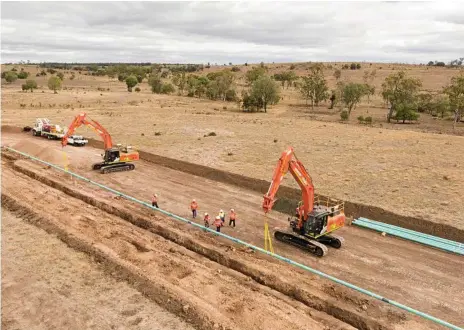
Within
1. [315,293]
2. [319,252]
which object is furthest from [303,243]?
[315,293]

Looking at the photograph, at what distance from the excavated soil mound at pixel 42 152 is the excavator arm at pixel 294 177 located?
2249 cm

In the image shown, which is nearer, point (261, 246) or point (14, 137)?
point (261, 246)

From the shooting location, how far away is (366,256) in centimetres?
1789

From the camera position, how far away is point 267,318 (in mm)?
13312

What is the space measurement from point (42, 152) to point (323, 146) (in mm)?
27040

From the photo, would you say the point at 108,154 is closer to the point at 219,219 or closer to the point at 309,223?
the point at 219,219

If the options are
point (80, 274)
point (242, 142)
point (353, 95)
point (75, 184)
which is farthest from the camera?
point (353, 95)

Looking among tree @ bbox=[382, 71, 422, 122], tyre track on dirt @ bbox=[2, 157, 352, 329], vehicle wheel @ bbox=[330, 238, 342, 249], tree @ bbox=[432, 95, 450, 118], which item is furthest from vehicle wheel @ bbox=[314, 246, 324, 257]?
tree @ bbox=[432, 95, 450, 118]

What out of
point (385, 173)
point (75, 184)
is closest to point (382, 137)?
point (385, 173)

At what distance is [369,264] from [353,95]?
174 ft

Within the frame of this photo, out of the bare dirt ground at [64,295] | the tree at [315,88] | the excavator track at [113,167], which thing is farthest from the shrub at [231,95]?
the bare dirt ground at [64,295]

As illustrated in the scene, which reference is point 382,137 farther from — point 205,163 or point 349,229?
point 349,229

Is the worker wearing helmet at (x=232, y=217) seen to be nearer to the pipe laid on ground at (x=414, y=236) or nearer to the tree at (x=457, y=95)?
the pipe laid on ground at (x=414, y=236)

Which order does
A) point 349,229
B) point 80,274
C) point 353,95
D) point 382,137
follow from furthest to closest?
1. point 353,95
2. point 382,137
3. point 349,229
4. point 80,274
